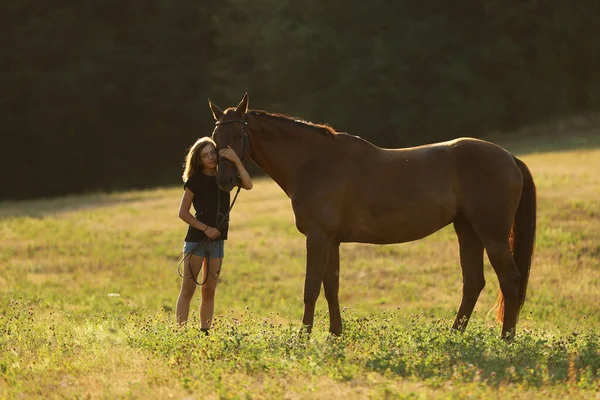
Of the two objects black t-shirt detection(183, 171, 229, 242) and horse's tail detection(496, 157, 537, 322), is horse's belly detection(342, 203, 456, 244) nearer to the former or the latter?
horse's tail detection(496, 157, 537, 322)

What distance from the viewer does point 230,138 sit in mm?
8836

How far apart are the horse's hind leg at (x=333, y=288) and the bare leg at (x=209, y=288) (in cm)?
115

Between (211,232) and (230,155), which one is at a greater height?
(230,155)

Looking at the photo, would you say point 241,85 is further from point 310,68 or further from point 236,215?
point 236,215

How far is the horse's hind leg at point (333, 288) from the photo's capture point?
9.33 metres

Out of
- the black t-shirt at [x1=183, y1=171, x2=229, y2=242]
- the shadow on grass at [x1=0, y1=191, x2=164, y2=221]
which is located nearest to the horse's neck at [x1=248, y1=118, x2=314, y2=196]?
the black t-shirt at [x1=183, y1=171, x2=229, y2=242]

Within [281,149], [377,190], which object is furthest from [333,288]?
[281,149]

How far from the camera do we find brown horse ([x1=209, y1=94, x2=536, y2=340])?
9.07 meters

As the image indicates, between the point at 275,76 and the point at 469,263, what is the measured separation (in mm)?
31976

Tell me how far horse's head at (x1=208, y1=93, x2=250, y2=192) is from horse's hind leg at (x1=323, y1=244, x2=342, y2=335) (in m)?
1.34

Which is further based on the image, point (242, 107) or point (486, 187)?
point (486, 187)

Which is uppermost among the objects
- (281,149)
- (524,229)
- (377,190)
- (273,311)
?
(281,149)

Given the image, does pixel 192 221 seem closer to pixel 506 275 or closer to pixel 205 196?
pixel 205 196

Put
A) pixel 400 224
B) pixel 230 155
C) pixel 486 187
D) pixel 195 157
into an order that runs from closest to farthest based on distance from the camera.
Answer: pixel 230 155 → pixel 400 224 → pixel 486 187 → pixel 195 157
